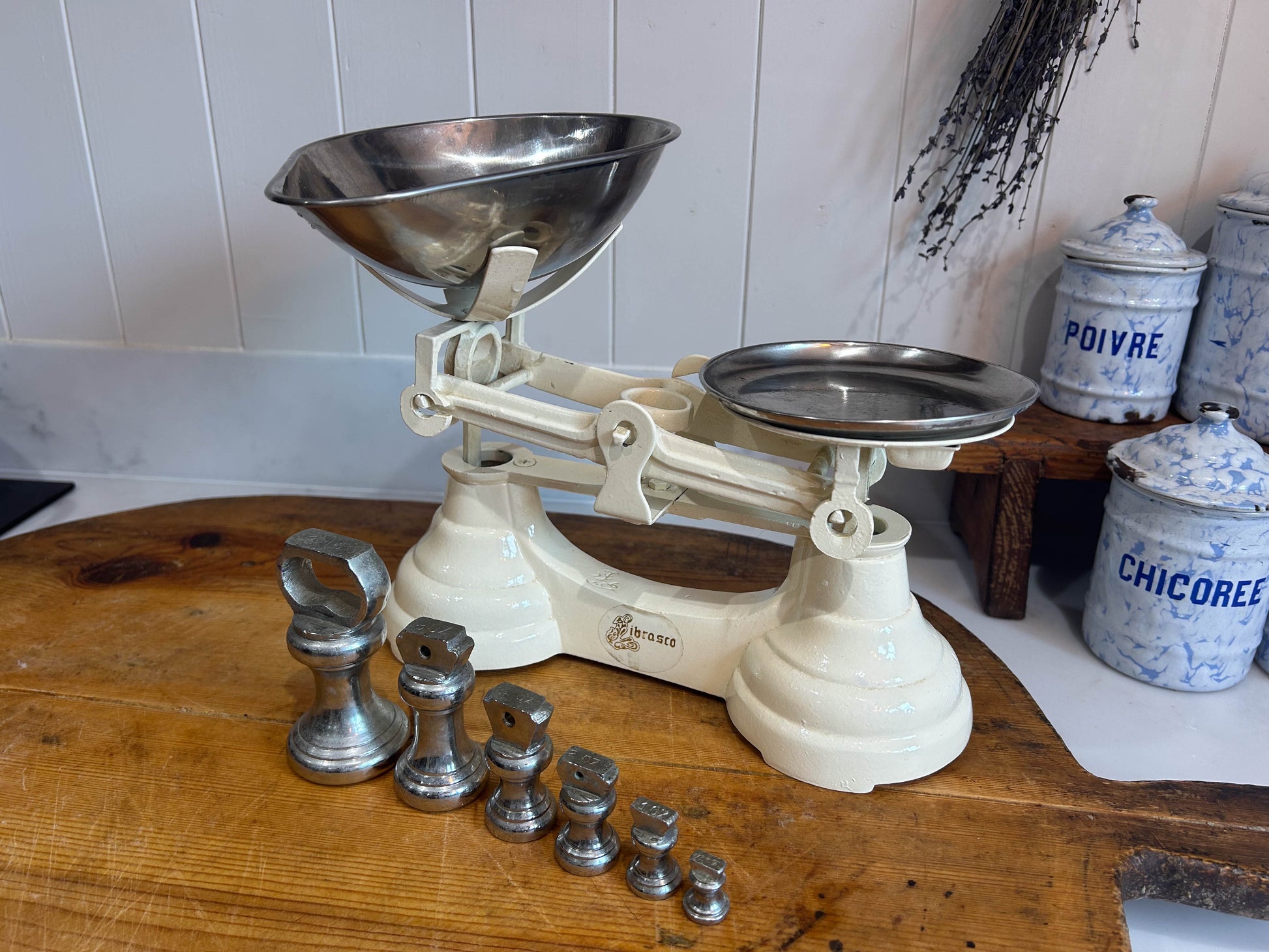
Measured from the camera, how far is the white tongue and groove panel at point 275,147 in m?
1.29

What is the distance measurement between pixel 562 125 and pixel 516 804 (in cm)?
68

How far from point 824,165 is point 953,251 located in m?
0.20

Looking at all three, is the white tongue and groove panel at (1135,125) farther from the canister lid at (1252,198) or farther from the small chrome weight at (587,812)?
the small chrome weight at (587,812)

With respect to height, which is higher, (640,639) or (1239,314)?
(1239,314)

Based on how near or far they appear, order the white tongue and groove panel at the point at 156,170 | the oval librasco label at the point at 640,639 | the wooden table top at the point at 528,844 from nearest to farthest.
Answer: the wooden table top at the point at 528,844 < the oval librasco label at the point at 640,639 < the white tongue and groove panel at the point at 156,170

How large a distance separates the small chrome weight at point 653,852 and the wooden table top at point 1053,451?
0.61 m

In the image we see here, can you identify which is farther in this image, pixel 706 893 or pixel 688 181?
pixel 688 181

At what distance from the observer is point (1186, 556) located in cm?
101

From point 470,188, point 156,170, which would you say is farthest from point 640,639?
point 156,170

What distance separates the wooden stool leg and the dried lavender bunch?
300 millimetres

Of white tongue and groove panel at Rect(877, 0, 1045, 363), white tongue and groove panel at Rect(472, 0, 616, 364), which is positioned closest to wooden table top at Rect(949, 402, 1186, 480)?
white tongue and groove panel at Rect(877, 0, 1045, 363)

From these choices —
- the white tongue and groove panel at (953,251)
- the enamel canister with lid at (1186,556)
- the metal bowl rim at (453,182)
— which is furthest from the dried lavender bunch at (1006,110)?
the metal bowl rim at (453,182)

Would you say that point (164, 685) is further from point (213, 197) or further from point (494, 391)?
point (213, 197)

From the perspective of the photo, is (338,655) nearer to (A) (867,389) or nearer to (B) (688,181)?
(A) (867,389)
